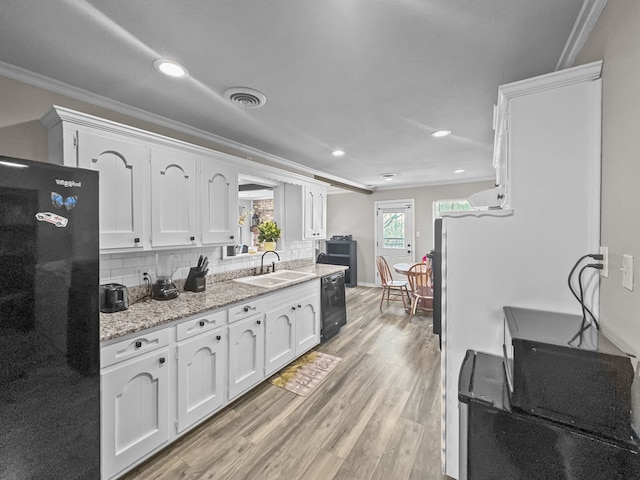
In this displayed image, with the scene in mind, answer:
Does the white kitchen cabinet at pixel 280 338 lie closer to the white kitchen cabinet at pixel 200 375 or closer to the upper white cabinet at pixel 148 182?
the white kitchen cabinet at pixel 200 375

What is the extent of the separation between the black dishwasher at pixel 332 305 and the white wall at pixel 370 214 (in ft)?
10.3

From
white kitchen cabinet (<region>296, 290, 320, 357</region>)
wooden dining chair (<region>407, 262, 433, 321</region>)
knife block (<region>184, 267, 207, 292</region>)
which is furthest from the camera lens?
wooden dining chair (<region>407, 262, 433, 321</region>)

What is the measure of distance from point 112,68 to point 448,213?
214cm

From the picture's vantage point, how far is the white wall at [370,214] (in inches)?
231

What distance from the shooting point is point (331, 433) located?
1.99 metres

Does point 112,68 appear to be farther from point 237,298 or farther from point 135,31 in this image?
point 237,298

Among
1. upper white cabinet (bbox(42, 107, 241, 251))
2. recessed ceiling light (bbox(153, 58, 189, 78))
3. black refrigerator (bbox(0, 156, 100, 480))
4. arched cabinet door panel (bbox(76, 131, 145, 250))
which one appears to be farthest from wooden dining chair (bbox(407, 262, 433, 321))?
black refrigerator (bbox(0, 156, 100, 480))

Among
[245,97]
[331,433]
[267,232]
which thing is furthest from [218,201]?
[331,433]

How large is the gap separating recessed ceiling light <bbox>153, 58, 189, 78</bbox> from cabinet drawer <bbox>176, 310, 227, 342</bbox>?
159 centimetres

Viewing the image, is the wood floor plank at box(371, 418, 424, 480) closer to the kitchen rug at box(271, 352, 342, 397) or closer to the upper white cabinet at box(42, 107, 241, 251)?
the kitchen rug at box(271, 352, 342, 397)

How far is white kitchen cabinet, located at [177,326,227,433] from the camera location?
1866 mm

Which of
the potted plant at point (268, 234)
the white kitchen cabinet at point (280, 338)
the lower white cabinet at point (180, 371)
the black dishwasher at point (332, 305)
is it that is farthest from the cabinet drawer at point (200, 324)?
the black dishwasher at point (332, 305)

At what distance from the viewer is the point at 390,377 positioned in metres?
2.74

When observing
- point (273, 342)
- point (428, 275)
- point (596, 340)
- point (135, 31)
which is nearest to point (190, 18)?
point (135, 31)
